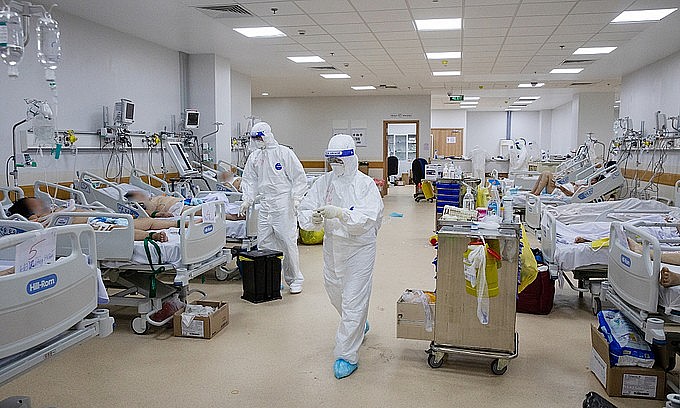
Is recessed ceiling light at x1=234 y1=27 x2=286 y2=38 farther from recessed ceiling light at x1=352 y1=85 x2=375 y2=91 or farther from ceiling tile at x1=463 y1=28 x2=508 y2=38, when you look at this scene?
recessed ceiling light at x1=352 y1=85 x2=375 y2=91

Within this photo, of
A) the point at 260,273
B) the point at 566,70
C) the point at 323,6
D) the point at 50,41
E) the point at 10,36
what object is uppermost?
the point at 566,70

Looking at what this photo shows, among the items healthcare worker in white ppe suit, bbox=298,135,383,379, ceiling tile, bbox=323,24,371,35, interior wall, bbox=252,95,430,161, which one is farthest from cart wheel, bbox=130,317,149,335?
interior wall, bbox=252,95,430,161

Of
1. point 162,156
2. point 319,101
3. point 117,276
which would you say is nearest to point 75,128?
point 162,156

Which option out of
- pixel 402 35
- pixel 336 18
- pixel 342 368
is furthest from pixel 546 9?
pixel 342 368

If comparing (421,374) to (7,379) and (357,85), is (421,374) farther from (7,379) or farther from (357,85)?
(357,85)

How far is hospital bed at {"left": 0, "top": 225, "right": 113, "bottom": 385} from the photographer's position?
2209 millimetres

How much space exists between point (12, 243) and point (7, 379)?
1.81 ft

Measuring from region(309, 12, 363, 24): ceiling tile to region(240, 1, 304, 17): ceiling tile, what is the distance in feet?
0.86

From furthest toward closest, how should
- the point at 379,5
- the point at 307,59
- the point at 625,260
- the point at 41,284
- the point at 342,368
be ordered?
the point at 307,59 < the point at 379,5 < the point at 342,368 < the point at 625,260 < the point at 41,284

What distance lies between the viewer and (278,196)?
5523 mm

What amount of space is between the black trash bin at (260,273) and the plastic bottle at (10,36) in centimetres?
250

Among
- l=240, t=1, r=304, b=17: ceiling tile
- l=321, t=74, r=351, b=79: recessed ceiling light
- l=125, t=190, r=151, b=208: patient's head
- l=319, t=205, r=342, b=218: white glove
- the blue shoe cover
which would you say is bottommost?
the blue shoe cover

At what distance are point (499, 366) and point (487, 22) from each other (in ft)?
14.3

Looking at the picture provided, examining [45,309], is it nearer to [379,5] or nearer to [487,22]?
[379,5]
